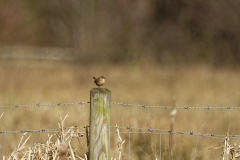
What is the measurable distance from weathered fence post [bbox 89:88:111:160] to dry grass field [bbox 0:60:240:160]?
70 centimetres

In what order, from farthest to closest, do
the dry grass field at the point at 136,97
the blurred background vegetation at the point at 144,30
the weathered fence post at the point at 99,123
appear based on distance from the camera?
1. the blurred background vegetation at the point at 144,30
2. the dry grass field at the point at 136,97
3. the weathered fence post at the point at 99,123

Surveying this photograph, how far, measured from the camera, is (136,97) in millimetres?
8305

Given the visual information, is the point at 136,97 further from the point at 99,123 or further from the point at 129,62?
the point at 99,123

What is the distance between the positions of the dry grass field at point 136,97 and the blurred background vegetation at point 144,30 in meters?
0.82

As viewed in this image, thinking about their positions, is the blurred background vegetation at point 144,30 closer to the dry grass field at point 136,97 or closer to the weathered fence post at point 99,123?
the dry grass field at point 136,97

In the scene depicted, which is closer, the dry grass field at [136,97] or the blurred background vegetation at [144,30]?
the dry grass field at [136,97]

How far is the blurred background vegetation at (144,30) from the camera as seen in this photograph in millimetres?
12664

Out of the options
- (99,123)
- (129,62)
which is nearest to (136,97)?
(129,62)

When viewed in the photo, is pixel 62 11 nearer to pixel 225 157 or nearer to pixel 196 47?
pixel 196 47

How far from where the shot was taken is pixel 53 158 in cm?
373

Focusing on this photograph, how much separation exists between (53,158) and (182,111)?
2.97m

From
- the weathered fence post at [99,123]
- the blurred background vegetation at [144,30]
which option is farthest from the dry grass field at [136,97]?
the blurred background vegetation at [144,30]

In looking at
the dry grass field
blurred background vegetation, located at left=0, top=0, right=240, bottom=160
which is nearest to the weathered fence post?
the dry grass field

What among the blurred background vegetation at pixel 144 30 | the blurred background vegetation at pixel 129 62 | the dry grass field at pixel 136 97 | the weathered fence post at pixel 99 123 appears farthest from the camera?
the blurred background vegetation at pixel 144 30
